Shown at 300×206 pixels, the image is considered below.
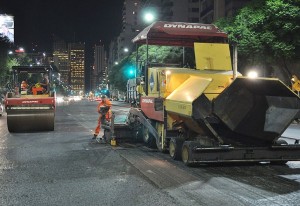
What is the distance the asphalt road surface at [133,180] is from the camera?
6523 mm

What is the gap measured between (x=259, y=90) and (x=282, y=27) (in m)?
19.7

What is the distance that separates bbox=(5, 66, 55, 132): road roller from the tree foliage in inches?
480

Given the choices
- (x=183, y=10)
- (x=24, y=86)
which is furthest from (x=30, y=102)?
(x=183, y=10)

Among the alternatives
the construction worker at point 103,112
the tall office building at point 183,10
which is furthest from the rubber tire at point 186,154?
the tall office building at point 183,10

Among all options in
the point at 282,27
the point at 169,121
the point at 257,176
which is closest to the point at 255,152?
the point at 257,176

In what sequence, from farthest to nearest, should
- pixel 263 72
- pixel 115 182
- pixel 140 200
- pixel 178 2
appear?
pixel 178 2 < pixel 263 72 < pixel 115 182 < pixel 140 200

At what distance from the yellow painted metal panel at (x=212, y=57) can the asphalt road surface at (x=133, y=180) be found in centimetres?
268

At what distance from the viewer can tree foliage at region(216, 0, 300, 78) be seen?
86.8 ft

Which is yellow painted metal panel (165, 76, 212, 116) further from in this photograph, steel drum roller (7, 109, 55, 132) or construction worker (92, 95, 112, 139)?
steel drum roller (7, 109, 55, 132)

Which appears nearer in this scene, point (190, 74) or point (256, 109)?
point (256, 109)

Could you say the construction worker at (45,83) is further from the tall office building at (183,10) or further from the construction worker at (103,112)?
the tall office building at (183,10)

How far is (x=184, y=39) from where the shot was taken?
1337cm

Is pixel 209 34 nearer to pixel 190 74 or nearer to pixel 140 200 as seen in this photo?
pixel 190 74

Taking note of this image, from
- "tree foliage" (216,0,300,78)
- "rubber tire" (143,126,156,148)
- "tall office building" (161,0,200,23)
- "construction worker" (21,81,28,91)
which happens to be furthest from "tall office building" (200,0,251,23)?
"rubber tire" (143,126,156,148)
